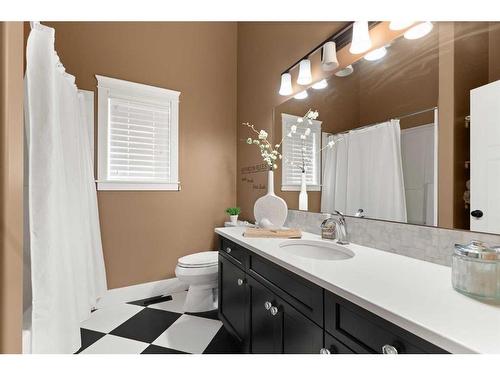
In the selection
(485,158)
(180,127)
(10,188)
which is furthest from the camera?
(180,127)

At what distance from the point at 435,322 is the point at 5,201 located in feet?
2.90

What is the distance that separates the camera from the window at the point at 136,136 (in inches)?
90.2

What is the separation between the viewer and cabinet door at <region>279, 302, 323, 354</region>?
0.90 metres

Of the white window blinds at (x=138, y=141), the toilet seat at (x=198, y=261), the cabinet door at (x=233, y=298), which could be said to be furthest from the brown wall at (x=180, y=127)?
the cabinet door at (x=233, y=298)

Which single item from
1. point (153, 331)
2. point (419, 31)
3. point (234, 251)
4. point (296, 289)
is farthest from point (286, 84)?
point (153, 331)

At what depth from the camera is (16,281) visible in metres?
0.41

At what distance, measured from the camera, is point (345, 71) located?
1.64m

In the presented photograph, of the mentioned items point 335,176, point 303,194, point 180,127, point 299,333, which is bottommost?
point 299,333

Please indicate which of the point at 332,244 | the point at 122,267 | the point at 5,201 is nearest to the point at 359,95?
the point at 332,244

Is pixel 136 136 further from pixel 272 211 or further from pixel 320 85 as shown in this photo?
pixel 320 85

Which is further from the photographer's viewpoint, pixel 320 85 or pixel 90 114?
pixel 90 114

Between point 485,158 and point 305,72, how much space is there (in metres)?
1.30

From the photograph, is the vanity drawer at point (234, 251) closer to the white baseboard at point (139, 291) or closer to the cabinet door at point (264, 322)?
the cabinet door at point (264, 322)
